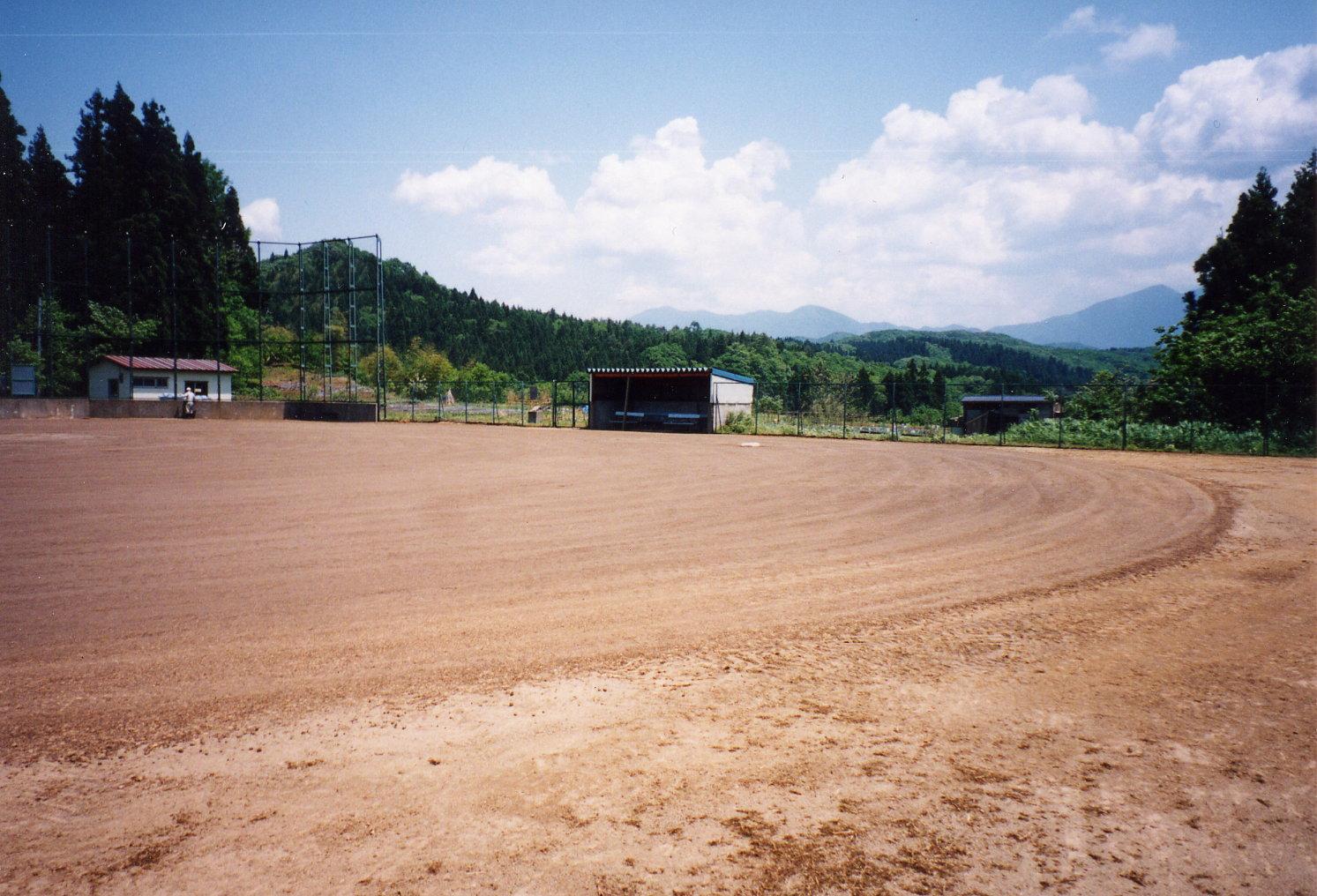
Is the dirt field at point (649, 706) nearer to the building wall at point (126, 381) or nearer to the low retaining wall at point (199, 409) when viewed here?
the low retaining wall at point (199, 409)

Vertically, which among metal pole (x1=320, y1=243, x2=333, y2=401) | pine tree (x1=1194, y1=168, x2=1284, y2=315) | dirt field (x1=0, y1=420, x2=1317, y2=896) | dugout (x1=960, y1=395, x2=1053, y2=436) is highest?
pine tree (x1=1194, y1=168, x2=1284, y2=315)

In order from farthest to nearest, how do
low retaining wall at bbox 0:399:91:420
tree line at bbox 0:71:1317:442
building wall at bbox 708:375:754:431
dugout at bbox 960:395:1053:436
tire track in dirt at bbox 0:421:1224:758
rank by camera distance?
dugout at bbox 960:395:1053:436 < building wall at bbox 708:375:754:431 < low retaining wall at bbox 0:399:91:420 < tree line at bbox 0:71:1317:442 < tire track in dirt at bbox 0:421:1224:758

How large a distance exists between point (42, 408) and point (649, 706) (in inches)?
1542

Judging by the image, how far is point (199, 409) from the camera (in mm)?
34312

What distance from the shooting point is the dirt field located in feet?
8.87

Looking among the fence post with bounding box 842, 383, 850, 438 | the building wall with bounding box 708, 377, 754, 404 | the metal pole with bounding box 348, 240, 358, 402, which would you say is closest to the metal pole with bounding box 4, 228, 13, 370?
the metal pole with bounding box 348, 240, 358, 402

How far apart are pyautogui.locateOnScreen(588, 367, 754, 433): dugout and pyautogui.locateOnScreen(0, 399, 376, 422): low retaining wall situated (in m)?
11.8

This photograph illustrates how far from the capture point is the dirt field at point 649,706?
8.87 feet

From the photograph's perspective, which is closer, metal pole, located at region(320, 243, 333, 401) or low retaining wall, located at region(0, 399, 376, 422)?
low retaining wall, located at region(0, 399, 376, 422)

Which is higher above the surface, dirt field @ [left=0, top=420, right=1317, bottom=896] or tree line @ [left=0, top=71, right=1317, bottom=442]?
tree line @ [left=0, top=71, right=1317, bottom=442]

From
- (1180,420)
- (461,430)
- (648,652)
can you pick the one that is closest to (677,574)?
(648,652)

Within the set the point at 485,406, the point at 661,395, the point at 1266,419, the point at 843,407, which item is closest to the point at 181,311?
the point at 485,406

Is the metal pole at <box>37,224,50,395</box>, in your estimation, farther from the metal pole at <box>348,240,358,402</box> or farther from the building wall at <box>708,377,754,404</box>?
the building wall at <box>708,377,754,404</box>

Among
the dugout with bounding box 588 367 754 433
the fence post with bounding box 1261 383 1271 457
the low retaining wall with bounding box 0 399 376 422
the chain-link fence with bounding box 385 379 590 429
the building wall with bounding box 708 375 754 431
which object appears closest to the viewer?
the fence post with bounding box 1261 383 1271 457
